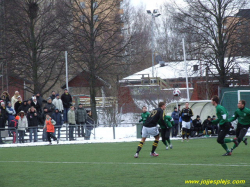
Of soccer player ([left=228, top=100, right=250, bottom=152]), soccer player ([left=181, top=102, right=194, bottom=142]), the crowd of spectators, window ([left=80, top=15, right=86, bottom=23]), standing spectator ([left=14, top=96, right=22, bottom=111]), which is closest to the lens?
soccer player ([left=228, top=100, right=250, bottom=152])

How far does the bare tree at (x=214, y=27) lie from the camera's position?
126 ft

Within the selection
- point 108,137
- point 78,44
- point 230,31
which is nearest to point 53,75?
point 78,44

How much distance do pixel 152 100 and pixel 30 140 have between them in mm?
17458

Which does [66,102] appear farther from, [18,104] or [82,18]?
[82,18]

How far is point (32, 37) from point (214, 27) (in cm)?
1489

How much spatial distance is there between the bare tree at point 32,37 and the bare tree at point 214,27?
1031 centimetres

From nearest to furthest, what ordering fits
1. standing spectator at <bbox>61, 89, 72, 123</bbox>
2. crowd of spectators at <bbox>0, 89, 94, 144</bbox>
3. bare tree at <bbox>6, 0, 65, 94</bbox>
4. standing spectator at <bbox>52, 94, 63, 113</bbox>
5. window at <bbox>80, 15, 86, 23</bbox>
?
1. crowd of spectators at <bbox>0, 89, 94, 144</bbox>
2. standing spectator at <bbox>52, 94, 63, 113</bbox>
3. standing spectator at <bbox>61, 89, 72, 123</bbox>
4. bare tree at <bbox>6, 0, 65, 94</bbox>
5. window at <bbox>80, 15, 86, 23</bbox>

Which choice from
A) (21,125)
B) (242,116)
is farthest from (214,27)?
(242,116)

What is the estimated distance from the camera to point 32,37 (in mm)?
37062

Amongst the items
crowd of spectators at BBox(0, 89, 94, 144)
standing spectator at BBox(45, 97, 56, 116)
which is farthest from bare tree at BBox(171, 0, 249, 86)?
standing spectator at BBox(45, 97, 56, 116)

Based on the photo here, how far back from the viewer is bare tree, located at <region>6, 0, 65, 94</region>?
119 ft

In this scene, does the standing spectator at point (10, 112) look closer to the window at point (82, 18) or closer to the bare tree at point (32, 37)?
the bare tree at point (32, 37)

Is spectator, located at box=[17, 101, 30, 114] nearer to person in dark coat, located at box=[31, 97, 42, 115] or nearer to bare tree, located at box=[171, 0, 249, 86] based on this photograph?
person in dark coat, located at box=[31, 97, 42, 115]

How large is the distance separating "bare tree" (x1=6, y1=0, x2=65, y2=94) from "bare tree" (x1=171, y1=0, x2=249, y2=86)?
10310 mm
